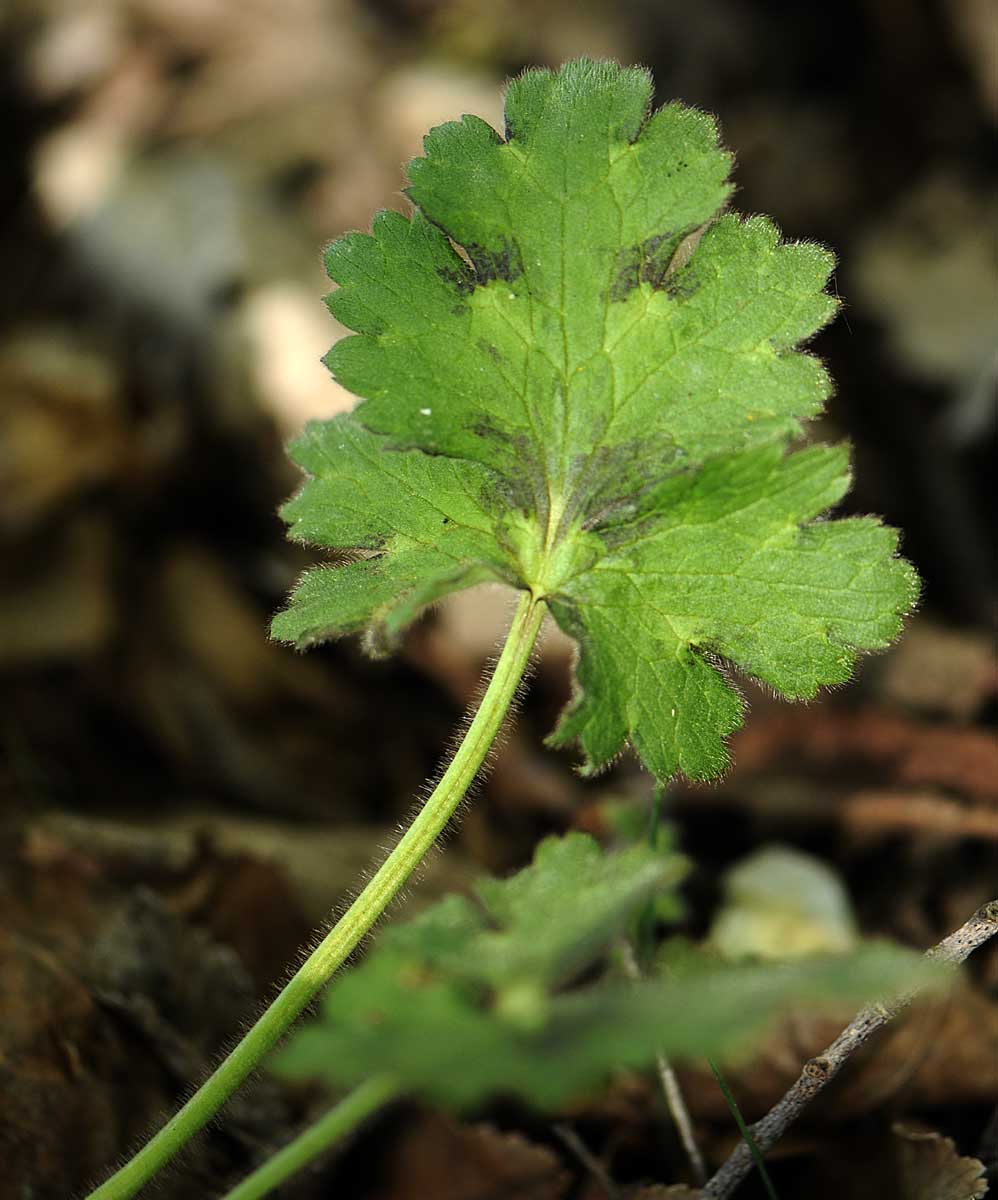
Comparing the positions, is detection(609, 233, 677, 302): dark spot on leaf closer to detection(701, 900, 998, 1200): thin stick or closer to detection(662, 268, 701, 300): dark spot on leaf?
→ detection(662, 268, 701, 300): dark spot on leaf

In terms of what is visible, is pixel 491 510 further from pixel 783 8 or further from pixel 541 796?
pixel 783 8

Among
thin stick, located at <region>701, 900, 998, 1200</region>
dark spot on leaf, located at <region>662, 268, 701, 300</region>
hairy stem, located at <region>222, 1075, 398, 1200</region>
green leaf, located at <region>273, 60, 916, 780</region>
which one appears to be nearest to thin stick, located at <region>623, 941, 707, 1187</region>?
thin stick, located at <region>701, 900, 998, 1200</region>

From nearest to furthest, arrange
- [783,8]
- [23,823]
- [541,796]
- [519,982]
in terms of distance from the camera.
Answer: [519,982] < [23,823] < [541,796] < [783,8]

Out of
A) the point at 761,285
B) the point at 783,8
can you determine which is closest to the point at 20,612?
the point at 761,285

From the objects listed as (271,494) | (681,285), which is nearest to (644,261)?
(681,285)

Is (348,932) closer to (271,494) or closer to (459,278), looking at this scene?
(459,278)
